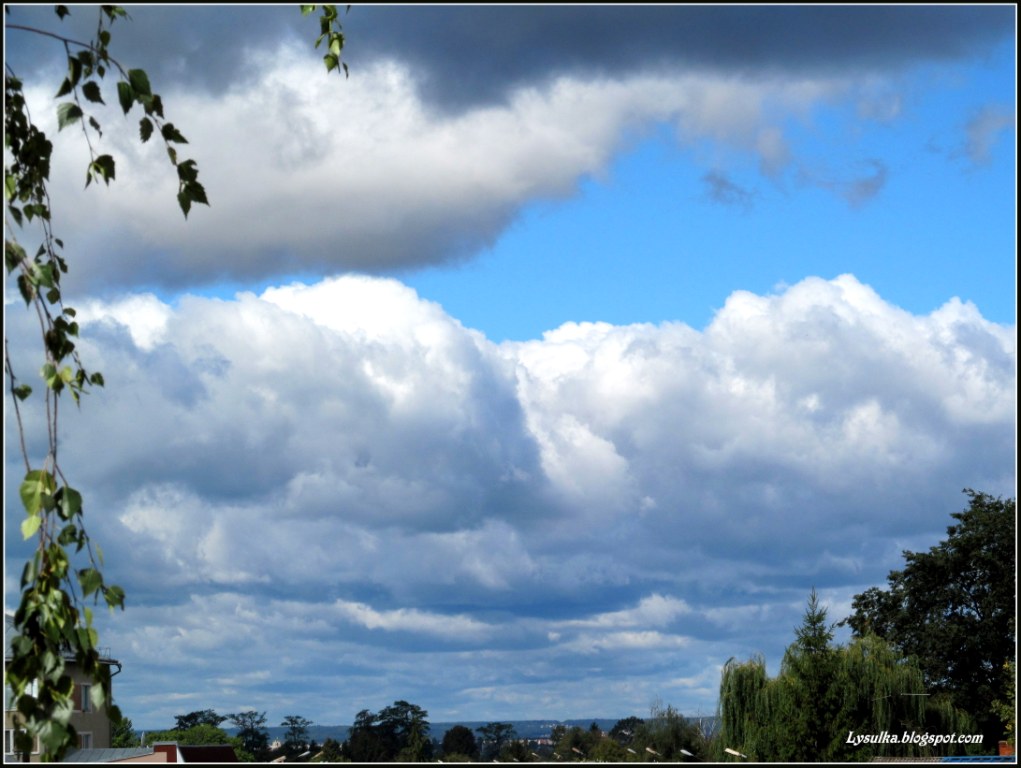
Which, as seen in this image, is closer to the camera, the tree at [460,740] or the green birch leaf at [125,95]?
the green birch leaf at [125,95]

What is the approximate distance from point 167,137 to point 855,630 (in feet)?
162

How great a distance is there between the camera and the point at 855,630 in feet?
162

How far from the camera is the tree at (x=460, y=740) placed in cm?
3806

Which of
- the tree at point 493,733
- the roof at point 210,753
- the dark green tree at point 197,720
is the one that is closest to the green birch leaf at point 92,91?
the tree at point 493,733

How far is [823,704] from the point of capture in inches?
1383

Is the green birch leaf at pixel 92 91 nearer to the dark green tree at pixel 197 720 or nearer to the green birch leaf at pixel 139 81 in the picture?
the green birch leaf at pixel 139 81

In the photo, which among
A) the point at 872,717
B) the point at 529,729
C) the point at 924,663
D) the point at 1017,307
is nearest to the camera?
the point at 1017,307

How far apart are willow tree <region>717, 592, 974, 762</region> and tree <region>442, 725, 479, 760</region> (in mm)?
8213

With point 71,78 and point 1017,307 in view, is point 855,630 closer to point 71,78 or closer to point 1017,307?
point 1017,307

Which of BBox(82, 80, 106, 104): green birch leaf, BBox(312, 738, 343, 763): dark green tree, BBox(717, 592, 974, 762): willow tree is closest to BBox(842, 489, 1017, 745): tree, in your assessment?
BBox(717, 592, 974, 762): willow tree

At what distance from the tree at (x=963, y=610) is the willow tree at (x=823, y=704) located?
20.5ft


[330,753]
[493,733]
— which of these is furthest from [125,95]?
[493,733]

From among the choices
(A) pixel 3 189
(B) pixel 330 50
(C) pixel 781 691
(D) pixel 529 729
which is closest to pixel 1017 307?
(B) pixel 330 50

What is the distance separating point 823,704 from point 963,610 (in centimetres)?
1321
